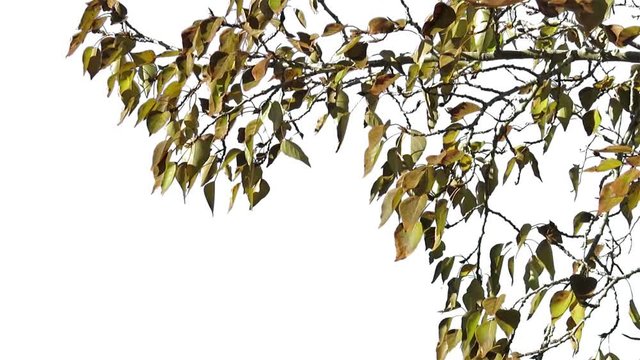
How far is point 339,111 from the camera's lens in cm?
182

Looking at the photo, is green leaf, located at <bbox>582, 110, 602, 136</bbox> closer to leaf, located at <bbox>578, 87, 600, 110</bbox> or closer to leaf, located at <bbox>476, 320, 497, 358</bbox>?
leaf, located at <bbox>578, 87, 600, 110</bbox>

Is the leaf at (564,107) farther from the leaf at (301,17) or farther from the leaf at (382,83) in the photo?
the leaf at (301,17)

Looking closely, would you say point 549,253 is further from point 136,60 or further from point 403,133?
point 136,60

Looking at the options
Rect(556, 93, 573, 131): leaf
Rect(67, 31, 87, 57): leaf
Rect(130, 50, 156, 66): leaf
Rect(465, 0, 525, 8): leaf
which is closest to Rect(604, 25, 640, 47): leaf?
Rect(556, 93, 573, 131): leaf

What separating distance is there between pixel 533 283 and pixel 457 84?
39cm

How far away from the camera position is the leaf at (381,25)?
172 cm

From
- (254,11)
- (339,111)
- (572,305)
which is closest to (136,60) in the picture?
(254,11)

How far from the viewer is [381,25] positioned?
67.7 inches

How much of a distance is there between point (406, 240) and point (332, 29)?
0.40 metres

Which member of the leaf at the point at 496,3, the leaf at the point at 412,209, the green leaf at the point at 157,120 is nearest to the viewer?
the leaf at the point at 496,3

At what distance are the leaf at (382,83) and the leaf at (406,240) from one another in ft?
0.73

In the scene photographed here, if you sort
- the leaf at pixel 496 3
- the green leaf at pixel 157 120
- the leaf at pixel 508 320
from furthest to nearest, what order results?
1. the green leaf at pixel 157 120
2. the leaf at pixel 508 320
3. the leaf at pixel 496 3

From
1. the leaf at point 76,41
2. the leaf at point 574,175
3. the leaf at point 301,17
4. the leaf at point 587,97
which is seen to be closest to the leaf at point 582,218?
the leaf at point 574,175

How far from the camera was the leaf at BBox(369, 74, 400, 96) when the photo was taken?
168cm
